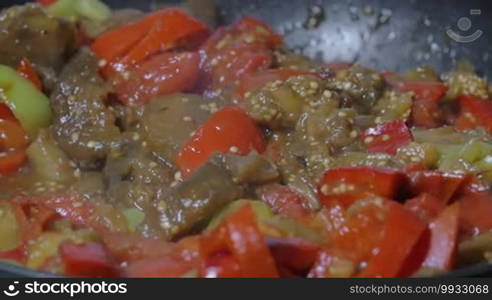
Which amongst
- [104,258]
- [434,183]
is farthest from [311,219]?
[104,258]

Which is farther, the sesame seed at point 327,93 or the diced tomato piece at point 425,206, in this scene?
the sesame seed at point 327,93

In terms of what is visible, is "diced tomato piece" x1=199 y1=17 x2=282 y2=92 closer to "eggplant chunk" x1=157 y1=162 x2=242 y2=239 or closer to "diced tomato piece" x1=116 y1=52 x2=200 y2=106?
"diced tomato piece" x1=116 y1=52 x2=200 y2=106

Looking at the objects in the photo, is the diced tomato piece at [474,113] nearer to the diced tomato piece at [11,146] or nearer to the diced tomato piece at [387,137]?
the diced tomato piece at [387,137]

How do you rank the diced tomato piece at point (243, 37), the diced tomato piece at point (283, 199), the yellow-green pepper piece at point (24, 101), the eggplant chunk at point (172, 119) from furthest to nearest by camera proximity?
the diced tomato piece at point (243, 37) < the yellow-green pepper piece at point (24, 101) < the eggplant chunk at point (172, 119) < the diced tomato piece at point (283, 199)

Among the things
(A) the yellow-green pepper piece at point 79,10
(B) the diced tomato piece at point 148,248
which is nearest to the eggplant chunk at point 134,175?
(B) the diced tomato piece at point 148,248

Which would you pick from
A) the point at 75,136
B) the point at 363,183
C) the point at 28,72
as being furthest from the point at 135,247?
the point at 28,72

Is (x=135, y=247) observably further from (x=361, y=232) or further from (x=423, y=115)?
(x=423, y=115)
